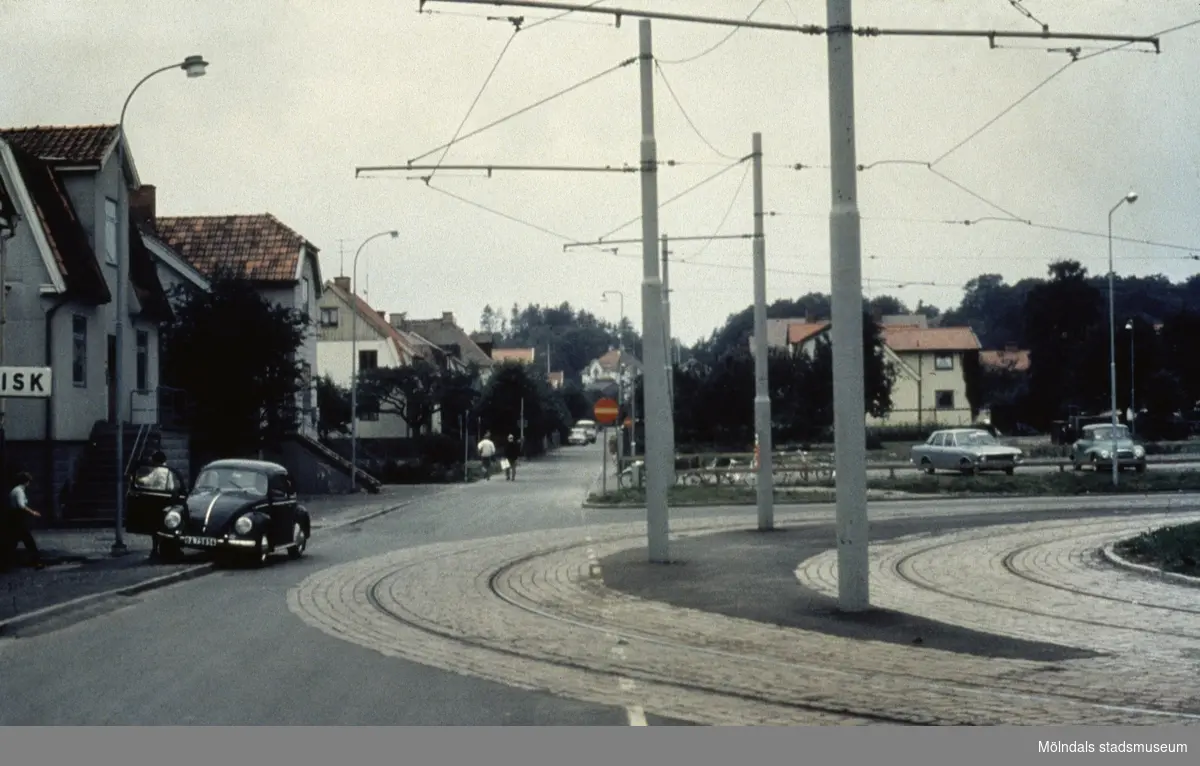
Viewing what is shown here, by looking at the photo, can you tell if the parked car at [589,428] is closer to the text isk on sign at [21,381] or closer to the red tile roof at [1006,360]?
the red tile roof at [1006,360]

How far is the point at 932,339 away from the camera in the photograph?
93.3 meters

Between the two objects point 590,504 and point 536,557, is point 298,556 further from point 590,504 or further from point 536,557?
point 590,504

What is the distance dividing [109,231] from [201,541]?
16688mm

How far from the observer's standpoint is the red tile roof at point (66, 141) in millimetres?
32875

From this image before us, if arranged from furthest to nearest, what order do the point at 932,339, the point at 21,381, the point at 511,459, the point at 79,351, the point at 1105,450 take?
1. the point at 932,339
2. the point at 511,459
3. the point at 1105,450
4. the point at 79,351
5. the point at 21,381

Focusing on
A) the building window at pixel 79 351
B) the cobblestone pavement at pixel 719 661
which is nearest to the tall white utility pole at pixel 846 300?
the cobblestone pavement at pixel 719 661

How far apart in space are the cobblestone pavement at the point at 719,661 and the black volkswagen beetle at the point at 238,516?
3.01 metres

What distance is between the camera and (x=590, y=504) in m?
36.6

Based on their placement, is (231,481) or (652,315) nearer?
(652,315)

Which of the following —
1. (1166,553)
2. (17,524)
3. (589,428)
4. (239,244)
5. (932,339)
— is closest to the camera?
(1166,553)

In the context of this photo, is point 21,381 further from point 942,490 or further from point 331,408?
point 331,408

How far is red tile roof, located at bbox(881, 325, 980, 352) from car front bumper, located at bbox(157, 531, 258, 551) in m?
75.1

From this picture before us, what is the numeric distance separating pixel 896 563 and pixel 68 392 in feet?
69.3

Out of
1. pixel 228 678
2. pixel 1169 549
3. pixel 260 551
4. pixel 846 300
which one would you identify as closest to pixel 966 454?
pixel 1169 549
